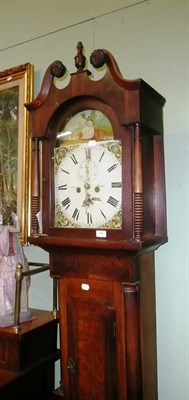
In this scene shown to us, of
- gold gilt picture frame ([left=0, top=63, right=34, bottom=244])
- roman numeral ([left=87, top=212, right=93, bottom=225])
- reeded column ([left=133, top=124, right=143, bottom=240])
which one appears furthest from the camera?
gold gilt picture frame ([left=0, top=63, right=34, bottom=244])

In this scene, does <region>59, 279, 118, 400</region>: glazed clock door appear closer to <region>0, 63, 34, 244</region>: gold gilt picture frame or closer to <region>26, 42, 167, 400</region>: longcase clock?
<region>26, 42, 167, 400</region>: longcase clock

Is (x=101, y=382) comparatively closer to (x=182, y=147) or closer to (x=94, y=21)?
(x=182, y=147)

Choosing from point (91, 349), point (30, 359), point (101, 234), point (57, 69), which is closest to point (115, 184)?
point (101, 234)

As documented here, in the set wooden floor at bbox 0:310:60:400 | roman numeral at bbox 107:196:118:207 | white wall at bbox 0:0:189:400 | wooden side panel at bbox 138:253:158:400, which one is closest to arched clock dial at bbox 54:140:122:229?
roman numeral at bbox 107:196:118:207

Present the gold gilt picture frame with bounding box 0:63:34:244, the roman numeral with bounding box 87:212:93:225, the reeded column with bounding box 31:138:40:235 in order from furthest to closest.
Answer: the gold gilt picture frame with bounding box 0:63:34:244
the reeded column with bounding box 31:138:40:235
the roman numeral with bounding box 87:212:93:225

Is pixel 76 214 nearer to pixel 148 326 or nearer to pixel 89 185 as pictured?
pixel 89 185

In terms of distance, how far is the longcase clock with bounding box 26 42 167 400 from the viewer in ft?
3.69

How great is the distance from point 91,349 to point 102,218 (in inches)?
17.6

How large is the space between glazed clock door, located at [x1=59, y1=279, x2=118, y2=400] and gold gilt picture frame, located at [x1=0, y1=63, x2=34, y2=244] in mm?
Result: 579

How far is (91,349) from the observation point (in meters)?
1.21

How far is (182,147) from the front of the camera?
135 centimetres

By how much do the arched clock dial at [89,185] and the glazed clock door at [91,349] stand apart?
237mm

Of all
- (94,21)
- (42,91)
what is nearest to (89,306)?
(42,91)

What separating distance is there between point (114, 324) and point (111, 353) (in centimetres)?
10
